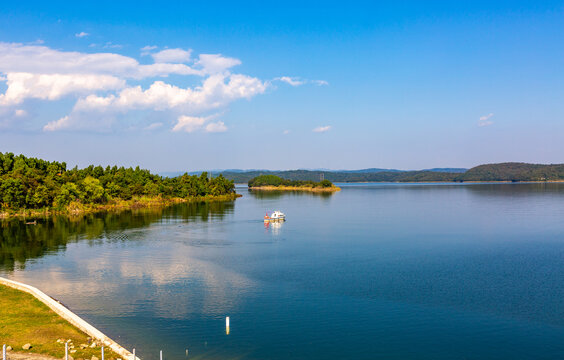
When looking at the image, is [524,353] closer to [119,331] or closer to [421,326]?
[421,326]

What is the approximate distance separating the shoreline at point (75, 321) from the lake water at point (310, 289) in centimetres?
242

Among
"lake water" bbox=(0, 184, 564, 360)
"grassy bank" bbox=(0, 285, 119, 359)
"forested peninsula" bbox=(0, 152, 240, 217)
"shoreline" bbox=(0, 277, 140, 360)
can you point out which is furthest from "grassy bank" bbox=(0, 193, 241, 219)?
"grassy bank" bbox=(0, 285, 119, 359)

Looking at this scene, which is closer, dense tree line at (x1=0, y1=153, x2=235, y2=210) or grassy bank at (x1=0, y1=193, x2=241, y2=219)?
dense tree line at (x1=0, y1=153, x2=235, y2=210)

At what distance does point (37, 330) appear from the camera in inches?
1307

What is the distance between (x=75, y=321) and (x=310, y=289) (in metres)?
26.2

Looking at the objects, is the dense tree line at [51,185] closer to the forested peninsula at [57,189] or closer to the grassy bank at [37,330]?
the forested peninsula at [57,189]

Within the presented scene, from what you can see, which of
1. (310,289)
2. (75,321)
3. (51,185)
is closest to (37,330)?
(75,321)

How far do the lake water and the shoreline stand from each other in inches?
95.3

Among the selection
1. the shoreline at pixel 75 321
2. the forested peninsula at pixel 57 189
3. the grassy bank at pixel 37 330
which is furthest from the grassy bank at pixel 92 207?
the grassy bank at pixel 37 330

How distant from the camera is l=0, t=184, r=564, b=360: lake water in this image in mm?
34875

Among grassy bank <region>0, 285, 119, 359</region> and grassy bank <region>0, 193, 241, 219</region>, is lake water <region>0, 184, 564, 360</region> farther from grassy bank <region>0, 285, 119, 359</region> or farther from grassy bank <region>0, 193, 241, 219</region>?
grassy bank <region>0, 193, 241, 219</region>

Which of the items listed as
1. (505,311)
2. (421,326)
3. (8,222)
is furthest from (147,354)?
(8,222)

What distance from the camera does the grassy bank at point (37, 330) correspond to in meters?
29.6

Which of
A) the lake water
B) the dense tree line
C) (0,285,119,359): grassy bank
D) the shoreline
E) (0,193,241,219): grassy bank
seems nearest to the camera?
(0,285,119,359): grassy bank
